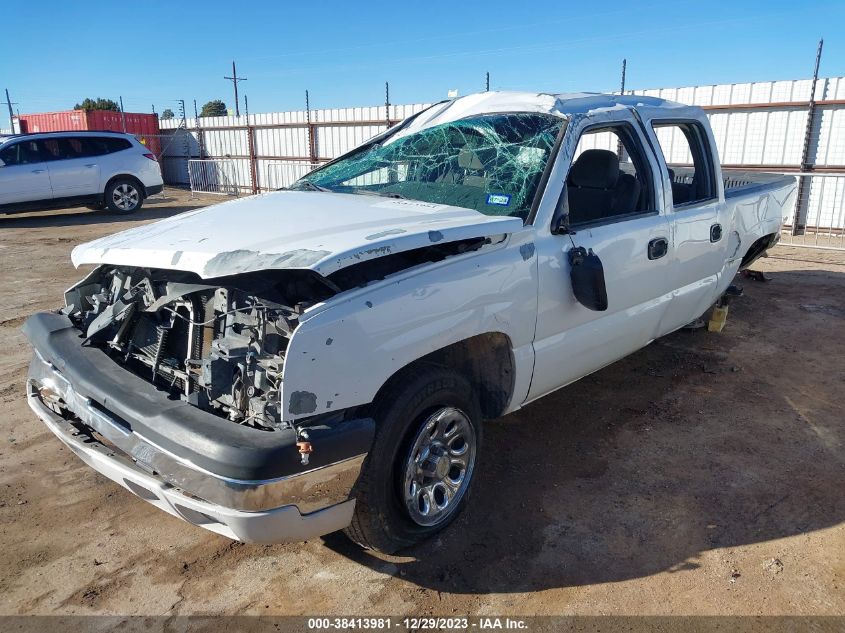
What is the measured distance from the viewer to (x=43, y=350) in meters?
3.15

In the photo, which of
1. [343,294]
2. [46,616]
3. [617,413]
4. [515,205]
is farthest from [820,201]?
[46,616]

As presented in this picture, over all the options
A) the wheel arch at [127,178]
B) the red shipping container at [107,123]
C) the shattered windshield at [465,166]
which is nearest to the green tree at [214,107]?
the red shipping container at [107,123]

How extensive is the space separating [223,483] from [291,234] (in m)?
1.06

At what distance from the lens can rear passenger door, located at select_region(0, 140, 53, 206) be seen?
13.0m

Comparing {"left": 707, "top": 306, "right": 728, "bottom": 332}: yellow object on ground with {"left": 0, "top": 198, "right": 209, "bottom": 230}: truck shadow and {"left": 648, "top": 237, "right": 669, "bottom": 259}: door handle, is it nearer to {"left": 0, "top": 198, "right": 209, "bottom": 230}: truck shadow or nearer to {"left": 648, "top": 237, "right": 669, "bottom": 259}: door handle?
{"left": 648, "top": 237, "right": 669, "bottom": 259}: door handle

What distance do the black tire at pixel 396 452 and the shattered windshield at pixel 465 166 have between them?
99 cm

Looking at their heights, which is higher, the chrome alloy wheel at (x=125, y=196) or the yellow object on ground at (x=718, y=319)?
the chrome alloy wheel at (x=125, y=196)

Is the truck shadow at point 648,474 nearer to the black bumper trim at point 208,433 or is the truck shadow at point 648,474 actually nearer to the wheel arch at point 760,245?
the black bumper trim at point 208,433

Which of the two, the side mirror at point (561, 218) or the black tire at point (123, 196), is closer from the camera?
the side mirror at point (561, 218)

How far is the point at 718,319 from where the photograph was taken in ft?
19.7

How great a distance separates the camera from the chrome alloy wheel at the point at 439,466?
279cm

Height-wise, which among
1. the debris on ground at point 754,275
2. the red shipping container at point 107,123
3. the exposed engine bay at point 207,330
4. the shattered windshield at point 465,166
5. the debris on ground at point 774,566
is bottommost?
the debris on ground at point 774,566

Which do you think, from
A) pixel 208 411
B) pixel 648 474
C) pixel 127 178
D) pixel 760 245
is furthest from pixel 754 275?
pixel 127 178

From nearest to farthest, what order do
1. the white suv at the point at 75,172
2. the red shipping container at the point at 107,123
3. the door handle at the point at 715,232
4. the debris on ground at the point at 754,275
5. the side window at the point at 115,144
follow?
1. the door handle at the point at 715,232
2. the debris on ground at the point at 754,275
3. the white suv at the point at 75,172
4. the side window at the point at 115,144
5. the red shipping container at the point at 107,123
